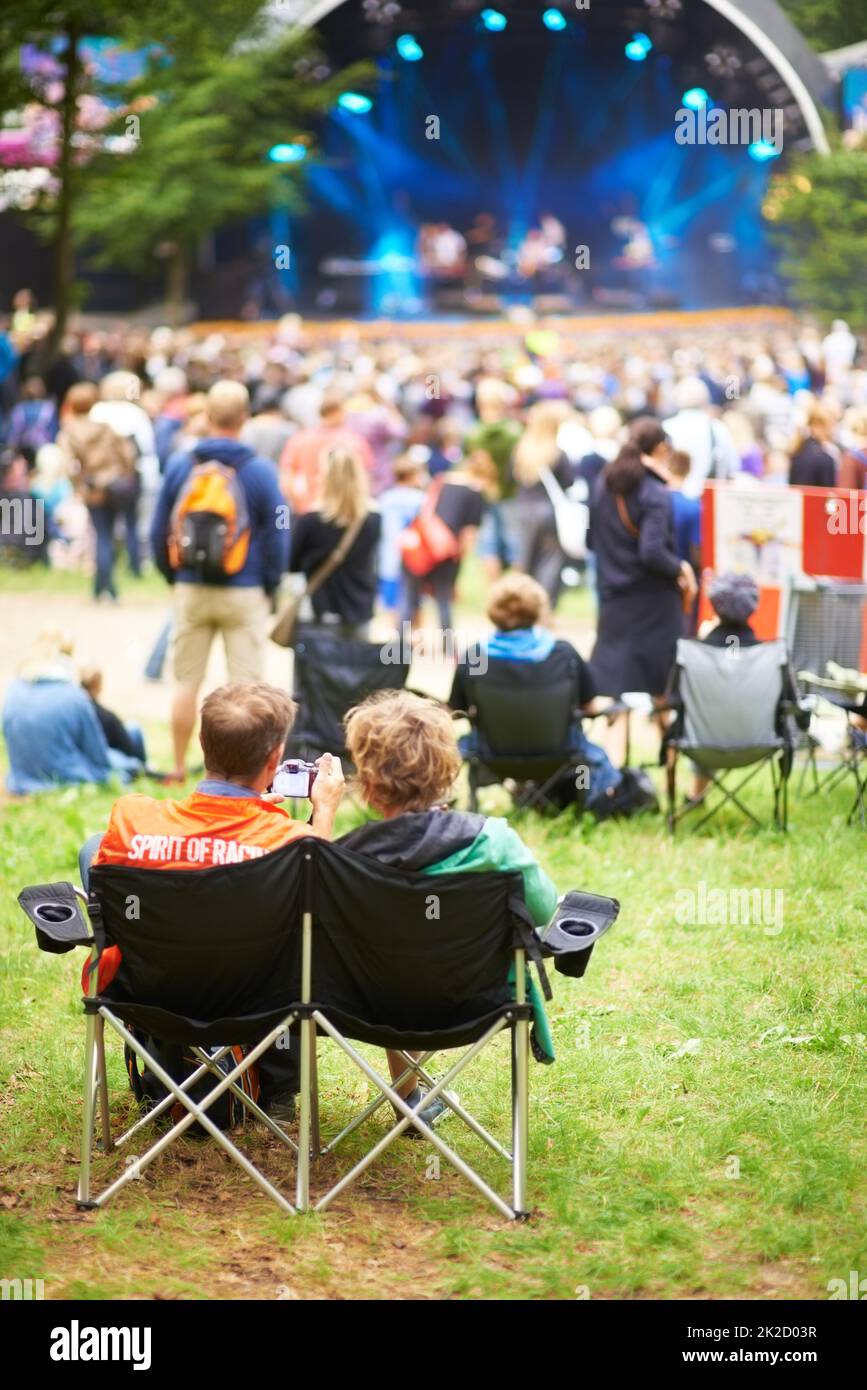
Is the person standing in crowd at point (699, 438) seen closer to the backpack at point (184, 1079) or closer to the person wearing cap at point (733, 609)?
the person wearing cap at point (733, 609)

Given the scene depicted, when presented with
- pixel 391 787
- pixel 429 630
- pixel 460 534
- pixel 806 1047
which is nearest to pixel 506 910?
pixel 391 787

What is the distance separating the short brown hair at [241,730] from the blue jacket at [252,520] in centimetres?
373

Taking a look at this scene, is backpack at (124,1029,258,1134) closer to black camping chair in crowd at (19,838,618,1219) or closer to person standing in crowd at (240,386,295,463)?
black camping chair in crowd at (19,838,618,1219)

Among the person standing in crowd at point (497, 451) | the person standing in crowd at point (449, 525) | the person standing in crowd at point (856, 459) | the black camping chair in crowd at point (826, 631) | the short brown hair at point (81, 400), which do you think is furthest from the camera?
the short brown hair at point (81, 400)

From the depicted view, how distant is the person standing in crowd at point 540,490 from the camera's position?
11391 mm

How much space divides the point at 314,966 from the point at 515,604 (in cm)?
333

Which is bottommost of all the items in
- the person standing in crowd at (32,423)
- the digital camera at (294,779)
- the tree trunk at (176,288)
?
the digital camera at (294,779)

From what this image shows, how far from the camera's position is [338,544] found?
8.24m

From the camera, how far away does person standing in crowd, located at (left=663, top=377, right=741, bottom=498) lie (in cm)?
1076

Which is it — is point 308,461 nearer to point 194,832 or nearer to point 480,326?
point 194,832

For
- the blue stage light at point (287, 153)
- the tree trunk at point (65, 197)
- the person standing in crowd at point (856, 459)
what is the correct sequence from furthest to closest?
the blue stage light at point (287, 153)
the tree trunk at point (65, 197)
the person standing in crowd at point (856, 459)

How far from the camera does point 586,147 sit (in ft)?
95.1

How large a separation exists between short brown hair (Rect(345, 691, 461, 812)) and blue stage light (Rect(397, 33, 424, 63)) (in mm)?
26041
